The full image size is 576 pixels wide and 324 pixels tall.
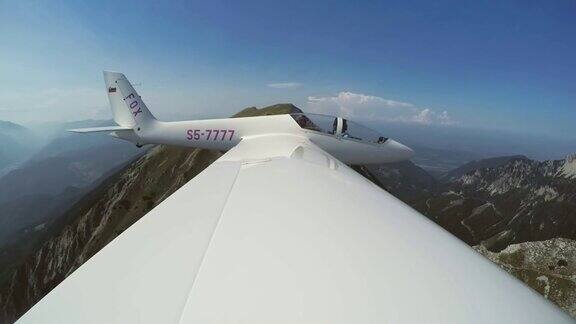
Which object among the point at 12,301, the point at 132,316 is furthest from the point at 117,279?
the point at 12,301

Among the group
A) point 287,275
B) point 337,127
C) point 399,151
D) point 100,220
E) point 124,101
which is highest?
point 124,101

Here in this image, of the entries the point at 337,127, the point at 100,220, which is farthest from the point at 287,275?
the point at 100,220

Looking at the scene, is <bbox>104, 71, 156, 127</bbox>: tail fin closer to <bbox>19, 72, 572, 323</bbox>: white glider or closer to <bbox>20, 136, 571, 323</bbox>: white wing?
<bbox>19, 72, 572, 323</bbox>: white glider

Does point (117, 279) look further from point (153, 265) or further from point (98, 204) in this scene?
point (98, 204)

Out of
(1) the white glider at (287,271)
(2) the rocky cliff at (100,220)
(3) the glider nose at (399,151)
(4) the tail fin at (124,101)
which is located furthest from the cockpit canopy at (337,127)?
(2) the rocky cliff at (100,220)

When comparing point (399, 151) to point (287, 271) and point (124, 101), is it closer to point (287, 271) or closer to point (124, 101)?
point (287, 271)

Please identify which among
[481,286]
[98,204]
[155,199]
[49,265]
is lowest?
[49,265]
